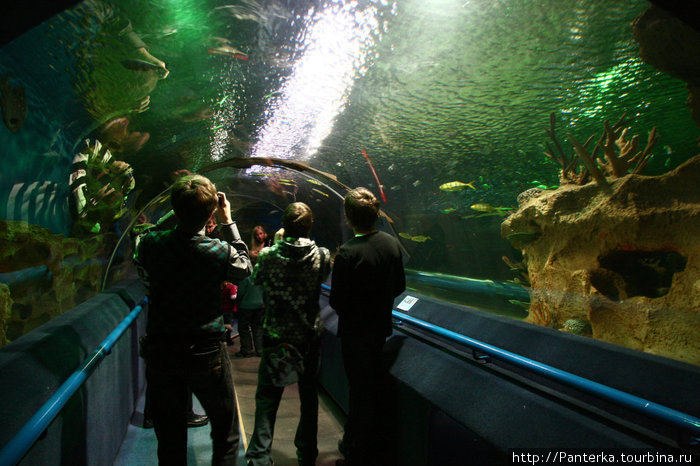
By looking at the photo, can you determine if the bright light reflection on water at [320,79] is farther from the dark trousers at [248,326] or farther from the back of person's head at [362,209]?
the dark trousers at [248,326]

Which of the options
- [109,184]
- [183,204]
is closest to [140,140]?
[109,184]

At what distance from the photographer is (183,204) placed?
1.85m

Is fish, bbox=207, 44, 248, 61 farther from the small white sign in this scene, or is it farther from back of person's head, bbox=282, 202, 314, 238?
the small white sign

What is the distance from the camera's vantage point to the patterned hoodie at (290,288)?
8.00 ft

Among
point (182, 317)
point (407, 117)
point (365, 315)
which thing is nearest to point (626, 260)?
point (365, 315)

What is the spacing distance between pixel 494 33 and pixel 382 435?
3479 millimetres

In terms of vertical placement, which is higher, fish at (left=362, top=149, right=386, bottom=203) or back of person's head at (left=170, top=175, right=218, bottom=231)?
fish at (left=362, top=149, right=386, bottom=203)

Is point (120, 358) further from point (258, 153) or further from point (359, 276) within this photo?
point (258, 153)

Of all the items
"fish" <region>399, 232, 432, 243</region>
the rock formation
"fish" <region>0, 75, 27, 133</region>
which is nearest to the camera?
"fish" <region>0, 75, 27, 133</region>

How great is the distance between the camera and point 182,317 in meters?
1.82

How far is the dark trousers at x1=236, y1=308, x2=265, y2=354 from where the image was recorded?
5566 mm

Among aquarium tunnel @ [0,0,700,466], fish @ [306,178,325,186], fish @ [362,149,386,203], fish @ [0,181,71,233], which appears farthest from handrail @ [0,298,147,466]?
fish @ [306,178,325,186]

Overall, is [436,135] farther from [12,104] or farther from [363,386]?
[12,104]

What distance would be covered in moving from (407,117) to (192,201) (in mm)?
3476
